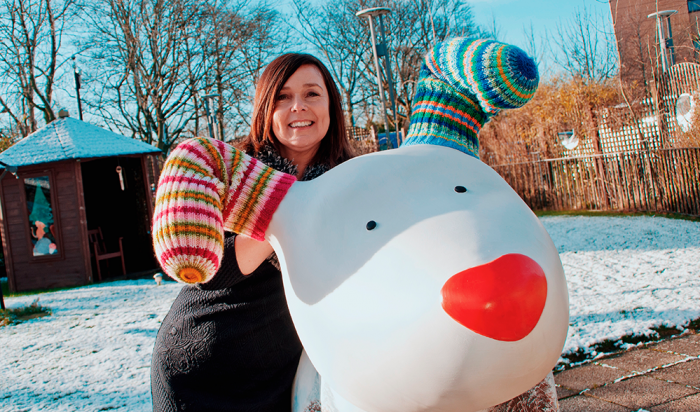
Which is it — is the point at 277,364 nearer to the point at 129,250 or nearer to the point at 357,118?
the point at 129,250

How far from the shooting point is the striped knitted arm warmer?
904 mm

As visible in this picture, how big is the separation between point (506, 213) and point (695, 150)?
29.1 ft

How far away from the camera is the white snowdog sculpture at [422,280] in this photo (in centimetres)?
80

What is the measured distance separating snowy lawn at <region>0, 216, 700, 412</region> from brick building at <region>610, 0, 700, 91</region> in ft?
18.5

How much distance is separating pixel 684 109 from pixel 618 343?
888 centimetres

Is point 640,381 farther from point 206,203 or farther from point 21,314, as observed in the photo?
point 21,314

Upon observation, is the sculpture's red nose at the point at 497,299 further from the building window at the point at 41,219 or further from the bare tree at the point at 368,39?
the bare tree at the point at 368,39

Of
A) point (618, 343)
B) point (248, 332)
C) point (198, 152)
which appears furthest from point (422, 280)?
point (618, 343)

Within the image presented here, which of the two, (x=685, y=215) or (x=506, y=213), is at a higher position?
(x=506, y=213)

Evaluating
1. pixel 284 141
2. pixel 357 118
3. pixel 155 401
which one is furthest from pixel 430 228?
pixel 357 118

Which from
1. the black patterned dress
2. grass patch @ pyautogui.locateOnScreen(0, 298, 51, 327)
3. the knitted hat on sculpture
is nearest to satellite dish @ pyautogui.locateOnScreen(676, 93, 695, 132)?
the knitted hat on sculpture

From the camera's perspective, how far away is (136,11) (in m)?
14.5

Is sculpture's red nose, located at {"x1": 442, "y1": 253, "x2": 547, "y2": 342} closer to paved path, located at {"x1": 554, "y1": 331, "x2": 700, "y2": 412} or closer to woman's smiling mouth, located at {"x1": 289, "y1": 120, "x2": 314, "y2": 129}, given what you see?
woman's smiling mouth, located at {"x1": 289, "y1": 120, "x2": 314, "y2": 129}

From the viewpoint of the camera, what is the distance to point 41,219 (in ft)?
26.8
